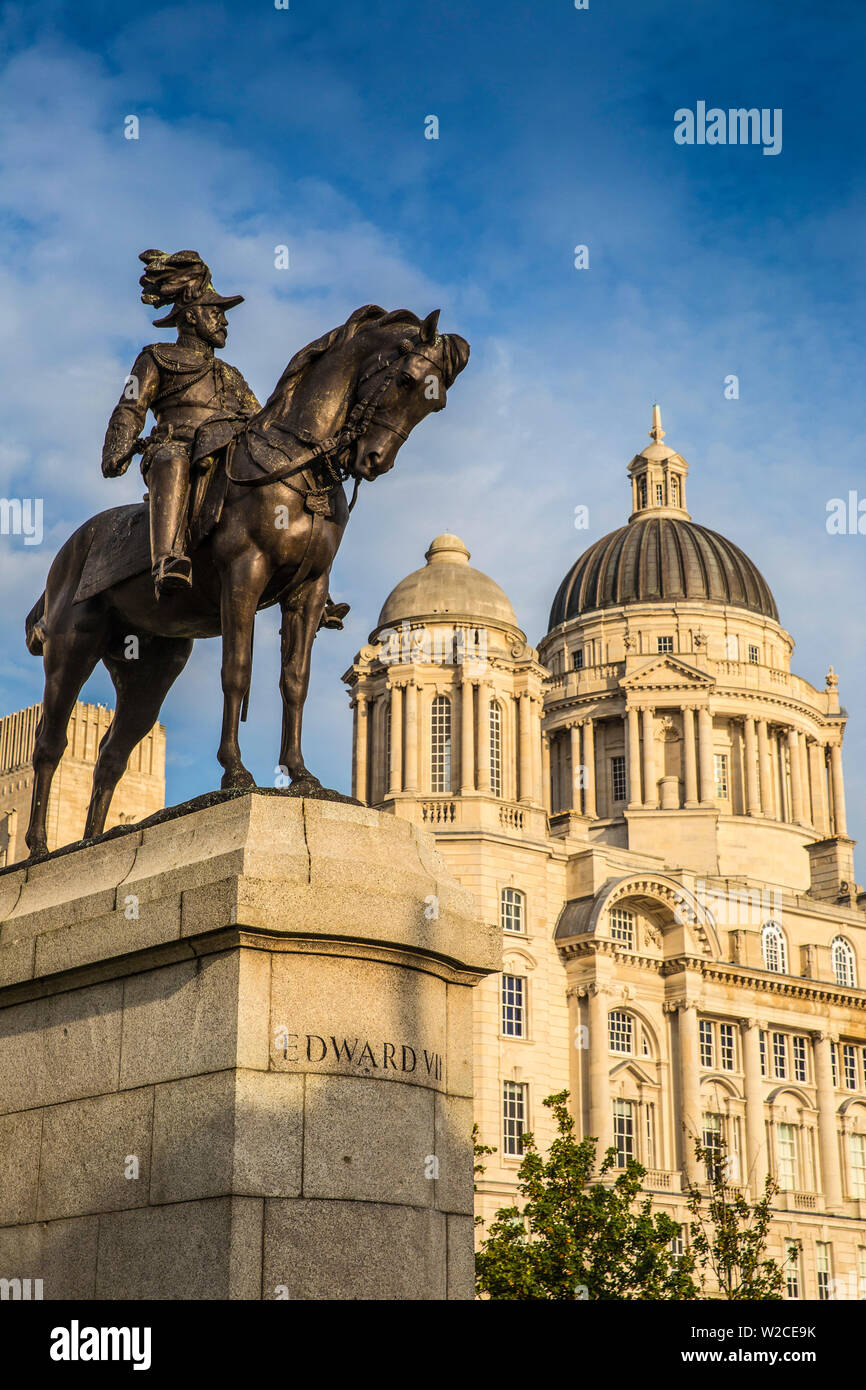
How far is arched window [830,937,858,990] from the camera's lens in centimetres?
8819

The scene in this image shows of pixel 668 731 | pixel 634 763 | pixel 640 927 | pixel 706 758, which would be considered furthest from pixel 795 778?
pixel 640 927

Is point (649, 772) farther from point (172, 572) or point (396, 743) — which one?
point (172, 572)

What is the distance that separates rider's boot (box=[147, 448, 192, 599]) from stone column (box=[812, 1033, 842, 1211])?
239ft

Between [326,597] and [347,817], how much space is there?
2.06 m

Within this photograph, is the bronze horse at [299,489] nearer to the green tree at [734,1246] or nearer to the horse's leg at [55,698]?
the horse's leg at [55,698]

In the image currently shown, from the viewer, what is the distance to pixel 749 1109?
254 ft

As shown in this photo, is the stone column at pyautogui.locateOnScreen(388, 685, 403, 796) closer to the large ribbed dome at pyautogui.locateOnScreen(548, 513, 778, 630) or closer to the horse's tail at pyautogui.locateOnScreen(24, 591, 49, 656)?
the large ribbed dome at pyautogui.locateOnScreen(548, 513, 778, 630)

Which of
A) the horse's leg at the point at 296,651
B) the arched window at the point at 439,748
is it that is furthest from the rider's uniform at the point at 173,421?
the arched window at the point at 439,748

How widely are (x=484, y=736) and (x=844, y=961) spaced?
2670 centimetres

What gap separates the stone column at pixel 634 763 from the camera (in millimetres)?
98312

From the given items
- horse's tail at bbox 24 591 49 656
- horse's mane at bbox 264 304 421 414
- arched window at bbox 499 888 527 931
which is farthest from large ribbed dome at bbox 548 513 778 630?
horse's mane at bbox 264 304 421 414

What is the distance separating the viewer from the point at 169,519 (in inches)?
490
